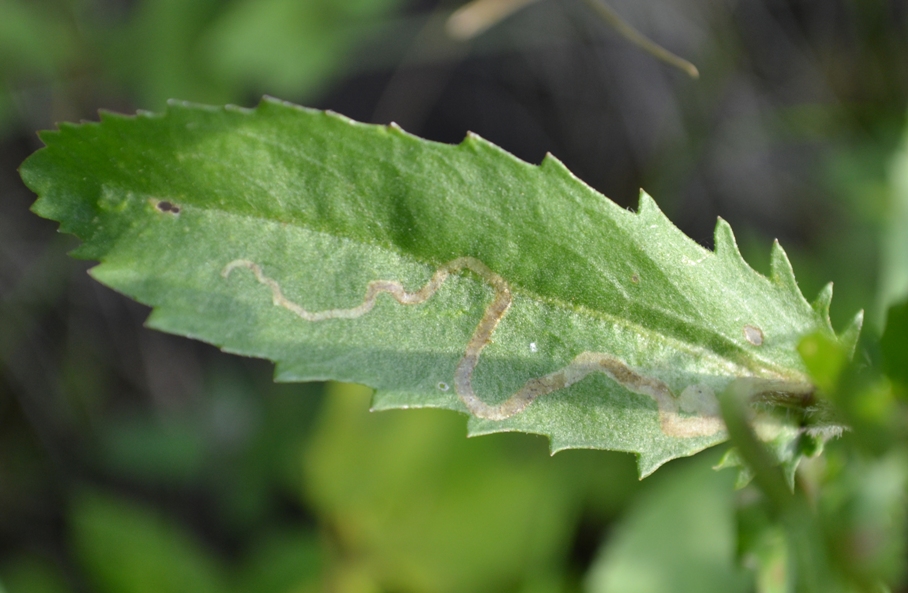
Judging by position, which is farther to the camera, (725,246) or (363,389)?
(363,389)

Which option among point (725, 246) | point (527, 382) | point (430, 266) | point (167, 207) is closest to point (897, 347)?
point (725, 246)

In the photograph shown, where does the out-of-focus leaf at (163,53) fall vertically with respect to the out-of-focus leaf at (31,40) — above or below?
above

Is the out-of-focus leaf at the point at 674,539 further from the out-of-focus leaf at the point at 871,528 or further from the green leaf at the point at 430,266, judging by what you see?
the out-of-focus leaf at the point at 871,528

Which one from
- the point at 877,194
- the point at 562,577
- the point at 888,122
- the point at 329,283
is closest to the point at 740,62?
the point at 888,122

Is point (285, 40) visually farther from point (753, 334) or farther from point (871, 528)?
point (871, 528)

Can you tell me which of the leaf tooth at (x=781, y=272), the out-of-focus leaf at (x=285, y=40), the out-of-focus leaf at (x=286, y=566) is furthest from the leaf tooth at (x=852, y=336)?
the out-of-focus leaf at (x=285, y=40)

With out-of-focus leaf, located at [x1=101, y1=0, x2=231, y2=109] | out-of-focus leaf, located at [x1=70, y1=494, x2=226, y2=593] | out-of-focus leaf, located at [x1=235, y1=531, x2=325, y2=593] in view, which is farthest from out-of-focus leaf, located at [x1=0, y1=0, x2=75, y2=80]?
out-of-focus leaf, located at [x1=235, y1=531, x2=325, y2=593]
